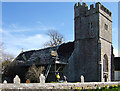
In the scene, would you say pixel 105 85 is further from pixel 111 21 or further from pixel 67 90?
pixel 111 21

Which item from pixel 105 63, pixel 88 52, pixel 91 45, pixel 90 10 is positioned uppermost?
pixel 90 10

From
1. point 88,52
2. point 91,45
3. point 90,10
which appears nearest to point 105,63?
point 88,52

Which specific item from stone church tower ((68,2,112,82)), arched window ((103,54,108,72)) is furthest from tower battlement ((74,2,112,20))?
arched window ((103,54,108,72))

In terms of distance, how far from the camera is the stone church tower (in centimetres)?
2480

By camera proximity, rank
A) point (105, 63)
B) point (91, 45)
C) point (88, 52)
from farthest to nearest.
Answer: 1. point (105, 63)
2. point (88, 52)
3. point (91, 45)

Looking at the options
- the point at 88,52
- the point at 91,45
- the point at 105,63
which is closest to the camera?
the point at 91,45

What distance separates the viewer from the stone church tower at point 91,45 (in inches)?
976

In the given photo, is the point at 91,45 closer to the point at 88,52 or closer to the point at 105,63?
the point at 88,52

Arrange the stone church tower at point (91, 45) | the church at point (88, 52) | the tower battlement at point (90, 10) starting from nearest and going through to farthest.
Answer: the stone church tower at point (91, 45)
the church at point (88, 52)
the tower battlement at point (90, 10)

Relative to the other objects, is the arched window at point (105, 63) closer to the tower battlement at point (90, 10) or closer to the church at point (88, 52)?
the church at point (88, 52)

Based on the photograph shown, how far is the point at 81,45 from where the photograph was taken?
26672 mm

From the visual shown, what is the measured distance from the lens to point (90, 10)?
26.9 m

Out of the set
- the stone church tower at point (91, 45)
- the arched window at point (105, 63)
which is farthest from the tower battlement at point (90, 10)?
the arched window at point (105, 63)

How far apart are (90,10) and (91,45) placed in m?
6.02
